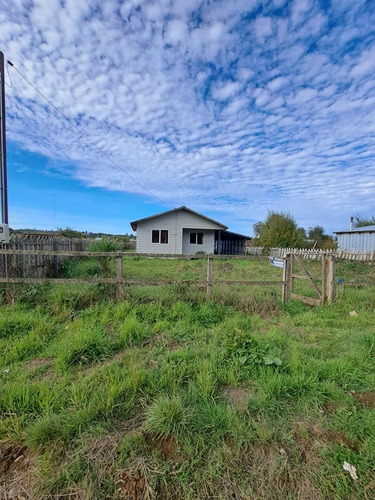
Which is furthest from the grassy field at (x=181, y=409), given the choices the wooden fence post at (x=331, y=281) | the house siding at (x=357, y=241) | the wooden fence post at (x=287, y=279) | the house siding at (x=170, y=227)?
the house siding at (x=357, y=241)

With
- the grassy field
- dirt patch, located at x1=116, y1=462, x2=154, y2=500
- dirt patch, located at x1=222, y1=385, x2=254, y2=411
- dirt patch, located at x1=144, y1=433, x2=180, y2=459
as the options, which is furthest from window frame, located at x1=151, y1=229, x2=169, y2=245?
dirt patch, located at x1=116, y1=462, x2=154, y2=500

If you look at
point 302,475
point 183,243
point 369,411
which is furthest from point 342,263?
point 302,475

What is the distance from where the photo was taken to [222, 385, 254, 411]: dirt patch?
235cm

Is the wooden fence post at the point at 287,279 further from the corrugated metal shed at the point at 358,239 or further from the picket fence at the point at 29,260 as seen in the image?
the corrugated metal shed at the point at 358,239

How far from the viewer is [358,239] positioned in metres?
21.4

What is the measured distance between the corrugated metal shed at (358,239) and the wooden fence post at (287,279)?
17.4 m

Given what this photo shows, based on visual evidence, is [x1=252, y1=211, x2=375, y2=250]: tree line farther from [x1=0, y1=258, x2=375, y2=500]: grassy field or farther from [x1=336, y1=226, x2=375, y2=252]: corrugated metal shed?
[x1=0, y1=258, x2=375, y2=500]: grassy field

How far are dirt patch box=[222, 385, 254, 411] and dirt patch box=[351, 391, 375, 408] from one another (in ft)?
3.52

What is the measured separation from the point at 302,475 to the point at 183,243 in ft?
63.7

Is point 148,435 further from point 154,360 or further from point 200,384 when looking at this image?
point 154,360

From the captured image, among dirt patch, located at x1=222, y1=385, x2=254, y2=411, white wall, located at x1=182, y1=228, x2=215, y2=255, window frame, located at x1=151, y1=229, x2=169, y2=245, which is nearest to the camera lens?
dirt patch, located at x1=222, y1=385, x2=254, y2=411

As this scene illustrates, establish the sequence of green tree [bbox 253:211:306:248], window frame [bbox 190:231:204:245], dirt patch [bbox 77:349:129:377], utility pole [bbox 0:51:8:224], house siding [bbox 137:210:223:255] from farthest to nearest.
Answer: green tree [bbox 253:211:306:248] < window frame [bbox 190:231:204:245] < house siding [bbox 137:210:223:255] < utility pole [bbox 0:51:8:224] < dirt patch [bbox 77:349:129:377]

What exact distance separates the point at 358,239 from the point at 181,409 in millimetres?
24670

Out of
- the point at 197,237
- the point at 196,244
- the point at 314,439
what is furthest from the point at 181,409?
the point at 197,237
